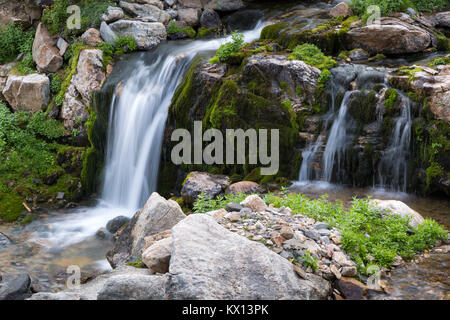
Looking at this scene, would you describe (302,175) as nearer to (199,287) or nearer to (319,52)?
(319,52)

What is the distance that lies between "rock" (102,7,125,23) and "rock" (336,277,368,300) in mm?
12491

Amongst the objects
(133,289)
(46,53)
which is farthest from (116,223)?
(46,53)

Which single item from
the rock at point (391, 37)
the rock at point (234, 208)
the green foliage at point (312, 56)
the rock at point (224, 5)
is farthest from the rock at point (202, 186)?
the rock at point (224, 5)

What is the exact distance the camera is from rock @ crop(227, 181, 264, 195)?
7.89 m

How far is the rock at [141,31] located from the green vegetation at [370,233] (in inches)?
345

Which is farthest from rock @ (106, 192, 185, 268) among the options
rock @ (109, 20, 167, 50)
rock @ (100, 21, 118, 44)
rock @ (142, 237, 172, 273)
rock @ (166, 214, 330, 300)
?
rock @ (100, 21, 118, 44)

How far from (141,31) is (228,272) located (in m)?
11.3

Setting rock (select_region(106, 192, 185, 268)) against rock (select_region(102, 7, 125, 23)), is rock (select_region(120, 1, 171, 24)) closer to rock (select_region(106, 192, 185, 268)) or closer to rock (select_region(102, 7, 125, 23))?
rock (select_region(102, 7, 125, 23))

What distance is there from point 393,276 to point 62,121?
1099 centimetres

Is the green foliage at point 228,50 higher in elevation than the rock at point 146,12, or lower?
lower

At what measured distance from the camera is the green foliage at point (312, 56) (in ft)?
30.2

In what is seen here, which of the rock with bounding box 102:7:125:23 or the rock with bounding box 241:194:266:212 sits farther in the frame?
the rock with bounding box 102:7:125:23

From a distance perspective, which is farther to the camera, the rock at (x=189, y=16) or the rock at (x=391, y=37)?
the rock at (x=189, y=16)

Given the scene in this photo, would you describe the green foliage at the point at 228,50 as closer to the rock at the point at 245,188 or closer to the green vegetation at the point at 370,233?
the rock at the point at 245,188
